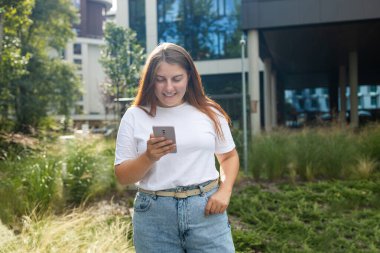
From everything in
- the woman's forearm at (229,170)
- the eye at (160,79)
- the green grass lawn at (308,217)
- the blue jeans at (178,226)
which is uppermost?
the eye at (160,79)

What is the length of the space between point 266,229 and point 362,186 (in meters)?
2.49

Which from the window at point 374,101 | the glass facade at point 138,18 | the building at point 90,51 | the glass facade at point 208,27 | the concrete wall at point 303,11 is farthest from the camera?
the building at point 90,51

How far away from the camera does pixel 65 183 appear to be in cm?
632

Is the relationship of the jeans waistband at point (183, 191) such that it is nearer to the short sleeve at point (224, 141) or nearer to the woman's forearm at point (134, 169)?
the woman's forearm at point (134, 169)

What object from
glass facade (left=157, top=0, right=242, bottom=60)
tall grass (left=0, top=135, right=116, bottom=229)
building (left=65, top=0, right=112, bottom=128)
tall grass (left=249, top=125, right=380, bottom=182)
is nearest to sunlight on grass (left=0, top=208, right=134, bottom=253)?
tall grass (left=0, top=135, right=116, bottom=229)

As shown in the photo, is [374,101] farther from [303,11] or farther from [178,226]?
[178,226]

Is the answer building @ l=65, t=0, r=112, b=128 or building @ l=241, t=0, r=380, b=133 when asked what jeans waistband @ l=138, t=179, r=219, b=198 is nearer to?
building @ l=241, t=0, r=380, b=133

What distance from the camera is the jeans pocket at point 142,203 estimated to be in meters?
2.06

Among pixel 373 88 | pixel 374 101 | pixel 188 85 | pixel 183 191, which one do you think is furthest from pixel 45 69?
pixel 373 88

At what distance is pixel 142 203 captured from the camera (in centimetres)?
208

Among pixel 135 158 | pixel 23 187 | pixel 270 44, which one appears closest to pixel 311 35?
pixel 270 44

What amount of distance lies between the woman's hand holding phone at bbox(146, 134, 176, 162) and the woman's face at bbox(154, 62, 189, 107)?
0.29 metres

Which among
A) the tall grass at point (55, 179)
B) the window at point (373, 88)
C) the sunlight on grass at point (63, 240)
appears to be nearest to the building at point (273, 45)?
the window at point (373, 88)

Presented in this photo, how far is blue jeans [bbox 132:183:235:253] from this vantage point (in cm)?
203
